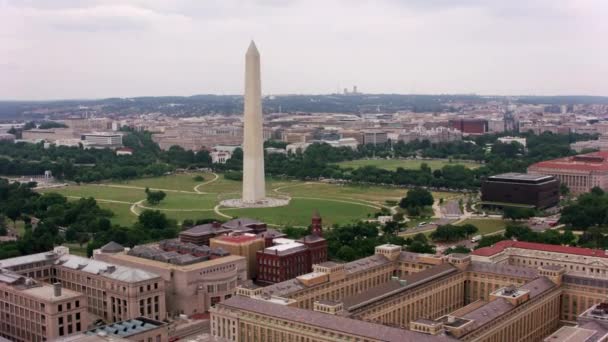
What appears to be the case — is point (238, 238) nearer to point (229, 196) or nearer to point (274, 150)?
point (229, 196)

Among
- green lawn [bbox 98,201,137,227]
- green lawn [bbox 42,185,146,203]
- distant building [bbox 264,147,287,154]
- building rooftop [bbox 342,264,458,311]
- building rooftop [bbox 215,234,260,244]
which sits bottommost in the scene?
green lawn [bbox 42,185,146,203]

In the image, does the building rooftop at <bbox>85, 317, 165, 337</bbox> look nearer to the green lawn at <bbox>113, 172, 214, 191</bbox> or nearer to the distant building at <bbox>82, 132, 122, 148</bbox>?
the green lawn at <bbox>113, 172, 214, 191</bbox>

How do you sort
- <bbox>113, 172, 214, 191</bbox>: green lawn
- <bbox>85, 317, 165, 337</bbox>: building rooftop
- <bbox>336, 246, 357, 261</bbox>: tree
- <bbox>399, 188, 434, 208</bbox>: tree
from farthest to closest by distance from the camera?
<bbox>113, 172, 214, 191</bbox>: green lawn
<bbox>399, 188, 434, 208</bbox>: tree
<bbox>336, 246, 357, 261</bbox>: tree
<bbox>85, 317, 165, 337</bbox>: building rooftop

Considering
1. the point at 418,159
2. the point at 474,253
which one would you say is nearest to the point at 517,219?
the point at 474,253

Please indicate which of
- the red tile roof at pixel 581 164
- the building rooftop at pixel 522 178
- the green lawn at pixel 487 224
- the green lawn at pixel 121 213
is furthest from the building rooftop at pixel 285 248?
the red tile roof at pixel 581 164

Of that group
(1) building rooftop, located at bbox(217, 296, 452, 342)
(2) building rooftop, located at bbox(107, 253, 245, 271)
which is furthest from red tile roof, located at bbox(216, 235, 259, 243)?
(1) building rooftop, located at bbox(217, 296, 452, 342)
